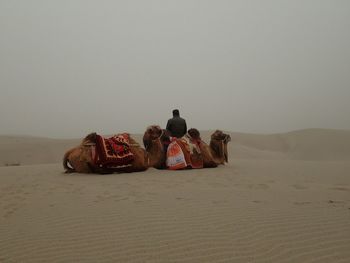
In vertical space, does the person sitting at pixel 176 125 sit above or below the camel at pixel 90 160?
above

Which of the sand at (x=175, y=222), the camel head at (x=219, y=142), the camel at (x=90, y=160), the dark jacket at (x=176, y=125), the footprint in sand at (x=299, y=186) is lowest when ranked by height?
the sand at (x=175, y=222)

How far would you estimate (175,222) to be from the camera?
321 centimetres

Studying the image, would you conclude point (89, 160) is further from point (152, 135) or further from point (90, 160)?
point (152, 135)

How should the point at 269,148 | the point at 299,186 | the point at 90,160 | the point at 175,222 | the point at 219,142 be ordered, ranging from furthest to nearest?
the point at 269,148, the point at 219,142, the point at 90,160, the point at 299,186, the point at 175,222

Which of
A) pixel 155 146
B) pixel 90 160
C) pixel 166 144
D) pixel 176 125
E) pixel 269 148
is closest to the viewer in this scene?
pixel 90 160

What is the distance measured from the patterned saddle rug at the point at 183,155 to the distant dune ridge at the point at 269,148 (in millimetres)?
11093

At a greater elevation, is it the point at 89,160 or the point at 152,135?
the point at 152,135

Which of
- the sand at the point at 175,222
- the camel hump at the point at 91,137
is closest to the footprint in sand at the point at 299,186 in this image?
the sand at the point at 175,222

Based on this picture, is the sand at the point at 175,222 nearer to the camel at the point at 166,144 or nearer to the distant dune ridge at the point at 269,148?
the camel at the point at 166,144

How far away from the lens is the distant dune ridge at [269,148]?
19594 mm

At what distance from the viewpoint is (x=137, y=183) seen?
5676 mm

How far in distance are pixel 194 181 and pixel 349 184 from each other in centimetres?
227

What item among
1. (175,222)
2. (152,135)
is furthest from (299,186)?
(152,135)

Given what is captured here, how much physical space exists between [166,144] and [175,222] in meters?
5.37
